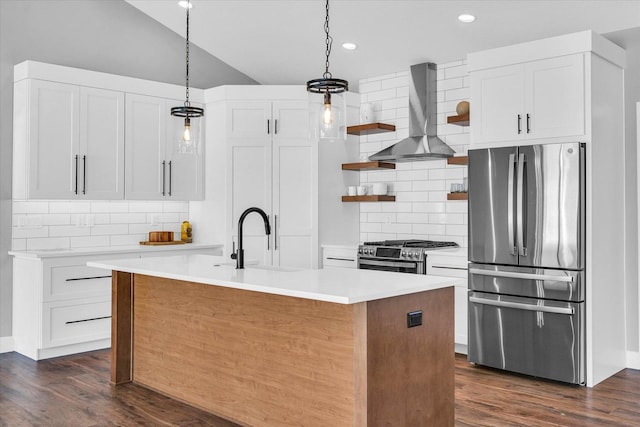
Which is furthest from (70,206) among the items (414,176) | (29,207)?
(414,176)

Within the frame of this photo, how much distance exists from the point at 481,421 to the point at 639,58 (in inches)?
123

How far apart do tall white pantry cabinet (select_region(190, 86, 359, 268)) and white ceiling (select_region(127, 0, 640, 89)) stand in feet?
1.70

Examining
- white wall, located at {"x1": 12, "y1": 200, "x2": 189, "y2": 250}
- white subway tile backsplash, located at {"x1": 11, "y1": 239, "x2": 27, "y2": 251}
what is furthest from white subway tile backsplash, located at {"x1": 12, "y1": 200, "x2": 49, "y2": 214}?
white subway tile backsplash, located at {"x1": 11, "y1": 239, "x2": 27, "y2": 251}

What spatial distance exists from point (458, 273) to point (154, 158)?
3107 millimetres

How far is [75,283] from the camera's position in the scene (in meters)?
5.27

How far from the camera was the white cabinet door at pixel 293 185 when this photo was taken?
6273mm

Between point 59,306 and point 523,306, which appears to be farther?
point 59,306

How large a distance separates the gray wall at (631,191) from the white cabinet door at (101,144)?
4.30m

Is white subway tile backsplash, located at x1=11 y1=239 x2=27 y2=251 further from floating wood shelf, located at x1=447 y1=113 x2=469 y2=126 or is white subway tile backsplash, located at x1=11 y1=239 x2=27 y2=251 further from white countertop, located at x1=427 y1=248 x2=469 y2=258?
floating wood shelf, located at x1=447 y1=113 x2=469 y2=126

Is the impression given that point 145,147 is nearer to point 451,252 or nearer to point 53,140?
point 53,140

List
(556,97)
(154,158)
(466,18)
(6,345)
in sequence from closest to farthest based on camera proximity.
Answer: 1. (556,97)
2. (466,18)
3. (6,345)
4. (154,158)

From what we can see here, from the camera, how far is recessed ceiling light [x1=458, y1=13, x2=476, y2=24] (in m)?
4.99

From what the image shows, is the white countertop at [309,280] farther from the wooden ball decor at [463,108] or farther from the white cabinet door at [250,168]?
the wooden ball decor at [463,108]

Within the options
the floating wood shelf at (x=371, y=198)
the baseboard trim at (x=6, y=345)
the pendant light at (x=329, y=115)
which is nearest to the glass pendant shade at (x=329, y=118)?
the pendant light at (x=329, y=115)
